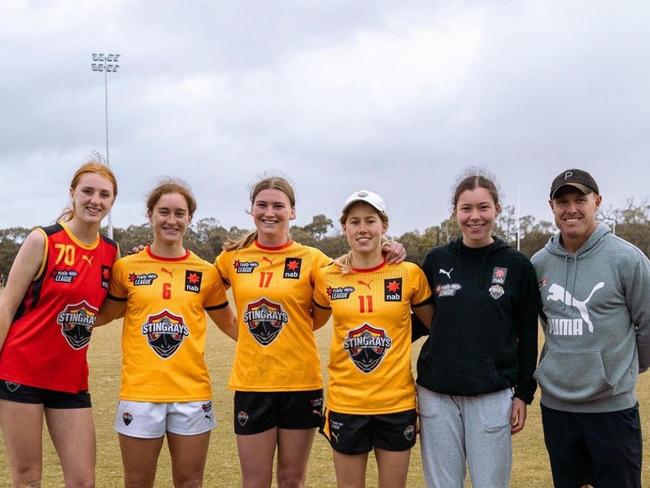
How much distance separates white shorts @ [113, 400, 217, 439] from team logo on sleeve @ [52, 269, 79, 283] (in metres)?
0.83

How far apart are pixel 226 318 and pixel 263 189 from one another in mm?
1025

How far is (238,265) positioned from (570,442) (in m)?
2.38

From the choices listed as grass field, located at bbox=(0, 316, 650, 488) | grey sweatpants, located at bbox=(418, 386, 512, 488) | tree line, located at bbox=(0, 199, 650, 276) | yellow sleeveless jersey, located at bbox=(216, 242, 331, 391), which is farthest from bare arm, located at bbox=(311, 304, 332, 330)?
tree line, located at bbox=(0, 199, 650, 276)

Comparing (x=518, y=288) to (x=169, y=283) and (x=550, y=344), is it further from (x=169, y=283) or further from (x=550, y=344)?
(x=169, y=283)

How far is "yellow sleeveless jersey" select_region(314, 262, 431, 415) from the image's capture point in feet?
13.9

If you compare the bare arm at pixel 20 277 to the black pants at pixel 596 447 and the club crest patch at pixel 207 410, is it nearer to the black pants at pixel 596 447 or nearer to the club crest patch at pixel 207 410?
the club crest patch at pixel 207 410

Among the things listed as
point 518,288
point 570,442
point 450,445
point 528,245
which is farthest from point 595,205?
point 528,245

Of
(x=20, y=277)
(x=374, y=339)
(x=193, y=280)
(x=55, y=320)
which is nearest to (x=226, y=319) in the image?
(x=193, y=280)

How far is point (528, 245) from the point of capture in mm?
67750

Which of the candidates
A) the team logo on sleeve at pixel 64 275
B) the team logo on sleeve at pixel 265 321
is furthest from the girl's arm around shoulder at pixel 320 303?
the team logo on sleeve at pixel 64 275

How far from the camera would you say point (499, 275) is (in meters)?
4.25

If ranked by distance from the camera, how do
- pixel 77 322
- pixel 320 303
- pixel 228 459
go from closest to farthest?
pixel 77 322 → pixel 320 303 → pixel 228 459

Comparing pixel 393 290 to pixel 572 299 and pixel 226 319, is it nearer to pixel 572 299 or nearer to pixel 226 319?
pixel 572 299

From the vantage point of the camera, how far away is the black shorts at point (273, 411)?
14.8ft
